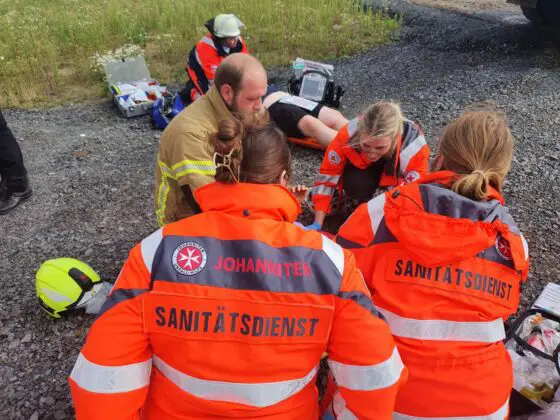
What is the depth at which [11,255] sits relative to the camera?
377 cm

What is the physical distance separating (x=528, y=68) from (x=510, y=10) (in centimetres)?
501

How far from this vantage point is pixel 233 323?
151cm

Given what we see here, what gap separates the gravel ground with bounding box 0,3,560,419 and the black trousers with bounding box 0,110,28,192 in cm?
22

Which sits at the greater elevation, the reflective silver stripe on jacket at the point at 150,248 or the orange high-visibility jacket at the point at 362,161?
the reflective silver stripe on jacket at the point at 150,248

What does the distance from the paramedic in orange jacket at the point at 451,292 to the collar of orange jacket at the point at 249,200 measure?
1.75ft

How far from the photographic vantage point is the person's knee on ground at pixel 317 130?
4.98m

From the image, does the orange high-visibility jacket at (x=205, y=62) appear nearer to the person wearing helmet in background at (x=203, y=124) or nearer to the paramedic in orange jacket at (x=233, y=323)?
the person wearing helmet in background at (x=203, y=124)

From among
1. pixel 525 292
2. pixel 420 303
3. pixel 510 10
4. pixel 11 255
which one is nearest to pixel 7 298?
pixel 11 255

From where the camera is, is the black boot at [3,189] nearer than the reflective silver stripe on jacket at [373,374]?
No

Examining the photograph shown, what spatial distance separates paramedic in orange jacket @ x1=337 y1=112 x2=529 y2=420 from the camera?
5.95ft

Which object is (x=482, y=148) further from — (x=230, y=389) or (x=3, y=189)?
(x=3, y=189)

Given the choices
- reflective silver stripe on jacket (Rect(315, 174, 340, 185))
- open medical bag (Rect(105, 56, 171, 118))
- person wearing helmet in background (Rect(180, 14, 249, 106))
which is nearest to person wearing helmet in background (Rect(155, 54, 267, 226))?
reflective silver stripe on jacket (Rect(315, 174, 340, 185))

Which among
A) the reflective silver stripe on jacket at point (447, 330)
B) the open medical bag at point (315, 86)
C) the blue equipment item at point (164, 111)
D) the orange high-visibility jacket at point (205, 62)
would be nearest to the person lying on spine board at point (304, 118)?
the open medical bag at point (315, 86)

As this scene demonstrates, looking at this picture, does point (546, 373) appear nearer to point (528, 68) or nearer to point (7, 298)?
point (7, 298)
